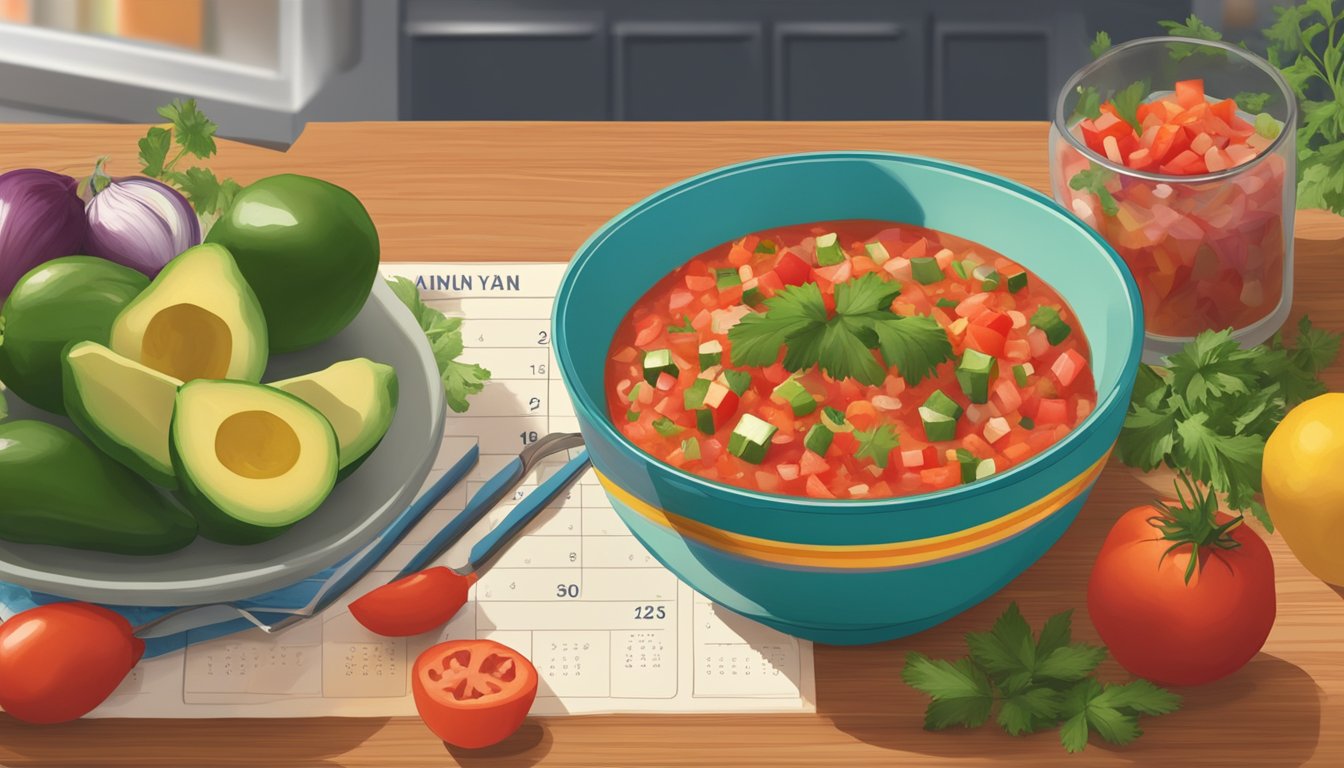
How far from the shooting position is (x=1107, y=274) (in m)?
1.64

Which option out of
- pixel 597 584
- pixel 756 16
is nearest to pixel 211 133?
pixel 597 584

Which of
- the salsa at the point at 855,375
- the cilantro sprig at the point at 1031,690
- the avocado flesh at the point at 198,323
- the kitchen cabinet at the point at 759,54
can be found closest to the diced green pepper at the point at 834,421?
the salsa at the point at 855,375

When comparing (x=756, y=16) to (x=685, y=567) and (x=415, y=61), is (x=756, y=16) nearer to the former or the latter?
(x=415, y=61)

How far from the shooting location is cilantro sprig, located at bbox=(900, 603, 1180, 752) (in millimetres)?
1518

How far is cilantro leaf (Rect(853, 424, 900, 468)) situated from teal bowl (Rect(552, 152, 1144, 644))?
10 centimetres

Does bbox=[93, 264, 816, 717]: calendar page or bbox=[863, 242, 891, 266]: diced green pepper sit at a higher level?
bbox=[863, 242, 891, 266]: diced green pepper

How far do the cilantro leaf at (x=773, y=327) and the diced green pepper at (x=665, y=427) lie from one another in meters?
0.09

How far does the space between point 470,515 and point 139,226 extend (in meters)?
0.50

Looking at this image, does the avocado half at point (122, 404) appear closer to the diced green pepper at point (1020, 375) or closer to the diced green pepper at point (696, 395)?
the diced green pepper at point (696, 395)

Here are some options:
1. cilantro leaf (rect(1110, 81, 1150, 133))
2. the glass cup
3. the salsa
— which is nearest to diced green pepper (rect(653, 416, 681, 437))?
the salsa

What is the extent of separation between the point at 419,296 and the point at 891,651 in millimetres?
744

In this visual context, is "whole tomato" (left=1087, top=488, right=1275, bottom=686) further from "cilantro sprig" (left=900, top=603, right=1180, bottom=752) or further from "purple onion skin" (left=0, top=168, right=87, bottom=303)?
"purple onion skin" (left=0, top=168, right=87, bottom=303)

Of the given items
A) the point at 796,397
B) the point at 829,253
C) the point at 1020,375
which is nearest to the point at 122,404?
the point at 796,397

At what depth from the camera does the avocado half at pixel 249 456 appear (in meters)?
1.50
